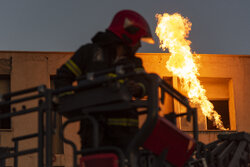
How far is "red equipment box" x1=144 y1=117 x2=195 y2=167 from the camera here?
3.81 meters

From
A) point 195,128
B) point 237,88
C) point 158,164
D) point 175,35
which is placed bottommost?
point 158,164

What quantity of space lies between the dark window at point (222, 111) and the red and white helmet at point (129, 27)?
652 inches

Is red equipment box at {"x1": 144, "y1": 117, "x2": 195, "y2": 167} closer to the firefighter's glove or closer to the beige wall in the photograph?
the firefighter's glove

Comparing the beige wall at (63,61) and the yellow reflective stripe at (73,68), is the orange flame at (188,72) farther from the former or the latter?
the yellow reflective stripe at (73,68)

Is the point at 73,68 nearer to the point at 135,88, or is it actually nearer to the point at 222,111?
the point at 135,88

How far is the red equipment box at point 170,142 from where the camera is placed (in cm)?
381

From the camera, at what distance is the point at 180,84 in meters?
20.2

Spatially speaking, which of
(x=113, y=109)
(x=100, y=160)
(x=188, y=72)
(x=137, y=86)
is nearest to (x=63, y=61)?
(x=188, y=72)

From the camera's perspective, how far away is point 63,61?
1930 cm

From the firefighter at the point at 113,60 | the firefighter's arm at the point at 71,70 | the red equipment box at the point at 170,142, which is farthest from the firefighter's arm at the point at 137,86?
the firefighter's arm at the point at 71,70

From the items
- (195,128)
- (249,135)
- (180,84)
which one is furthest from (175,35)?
(195,128)

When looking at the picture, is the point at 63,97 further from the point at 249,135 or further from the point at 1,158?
the point at 249,135

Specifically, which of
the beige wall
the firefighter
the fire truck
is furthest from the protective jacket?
the beige wall

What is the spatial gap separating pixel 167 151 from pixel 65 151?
1564 centimetres
